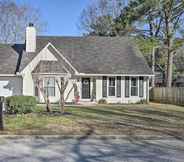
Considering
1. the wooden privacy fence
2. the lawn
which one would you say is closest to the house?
the wooden privacy fence

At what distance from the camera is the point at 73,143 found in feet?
37.8

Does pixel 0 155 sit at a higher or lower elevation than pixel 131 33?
lower

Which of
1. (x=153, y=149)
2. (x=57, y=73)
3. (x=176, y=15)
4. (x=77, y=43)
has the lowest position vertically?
(x=153, y=149)

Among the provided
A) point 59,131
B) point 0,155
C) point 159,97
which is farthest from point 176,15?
point 0,155

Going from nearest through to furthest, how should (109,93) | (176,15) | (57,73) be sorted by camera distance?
(57,73), (109,93), (176,15)

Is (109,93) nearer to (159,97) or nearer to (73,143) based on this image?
(159,97)

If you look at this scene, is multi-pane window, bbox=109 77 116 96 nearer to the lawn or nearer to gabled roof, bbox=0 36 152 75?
gabled roof, bbox=0 36 152 75

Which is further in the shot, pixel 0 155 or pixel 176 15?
pixel 176 15

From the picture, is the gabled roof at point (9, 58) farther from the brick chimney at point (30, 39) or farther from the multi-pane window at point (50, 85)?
the multi-pane window at point (50, 85)

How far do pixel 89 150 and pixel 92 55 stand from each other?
893 inches

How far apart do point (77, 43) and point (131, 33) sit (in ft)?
28.6

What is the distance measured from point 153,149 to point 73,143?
2.42m

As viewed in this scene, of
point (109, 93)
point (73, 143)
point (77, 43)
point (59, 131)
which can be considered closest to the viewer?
point (73, 143)

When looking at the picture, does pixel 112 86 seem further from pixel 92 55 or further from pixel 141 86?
pixel 92 55
